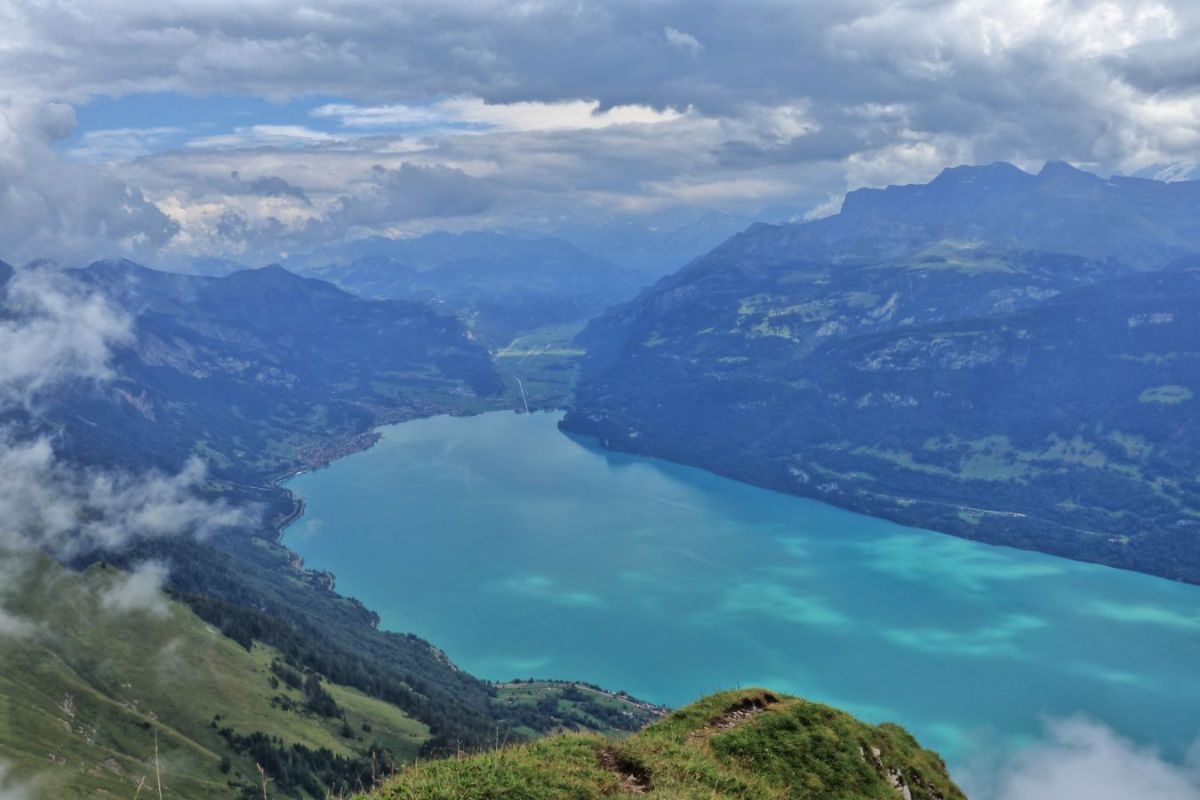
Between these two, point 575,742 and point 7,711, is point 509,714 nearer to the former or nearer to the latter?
point 7,711

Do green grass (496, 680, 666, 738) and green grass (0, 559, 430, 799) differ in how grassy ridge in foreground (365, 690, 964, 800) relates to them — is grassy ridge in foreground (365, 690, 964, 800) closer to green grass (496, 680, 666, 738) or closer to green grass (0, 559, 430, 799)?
green grass (0, 559, 430, 799)

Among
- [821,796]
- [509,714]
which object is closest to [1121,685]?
[509,714]

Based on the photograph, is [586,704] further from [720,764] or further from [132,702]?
[720,764]

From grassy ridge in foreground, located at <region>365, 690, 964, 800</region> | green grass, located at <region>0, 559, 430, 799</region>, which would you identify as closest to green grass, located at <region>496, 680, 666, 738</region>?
green grass, located at <region>0, 559, 430, 799</region>

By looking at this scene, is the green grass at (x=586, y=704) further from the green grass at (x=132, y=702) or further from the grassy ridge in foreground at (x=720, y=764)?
the grassy ridge in foreground at (x=720, y=764)

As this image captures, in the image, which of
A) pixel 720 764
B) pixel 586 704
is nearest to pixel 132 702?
pixel 586 704

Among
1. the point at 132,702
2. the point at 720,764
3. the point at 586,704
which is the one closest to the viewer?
the point at 720,764
